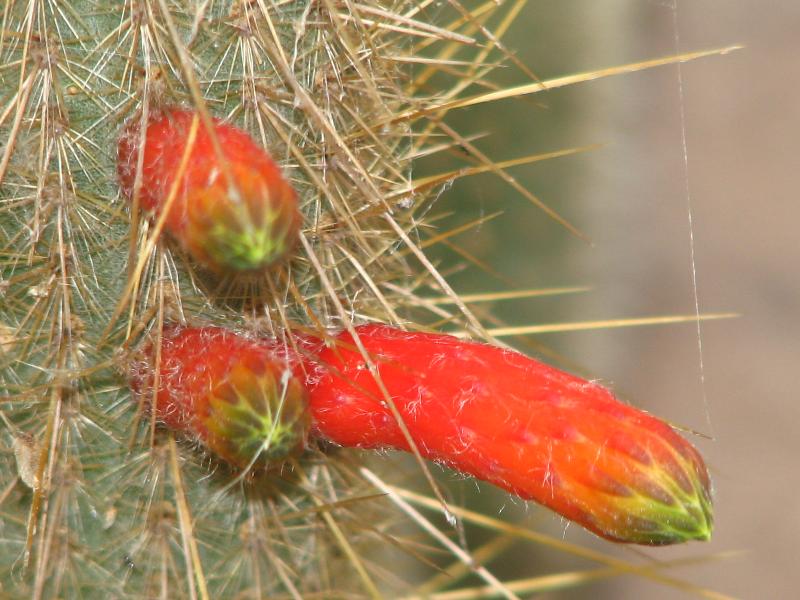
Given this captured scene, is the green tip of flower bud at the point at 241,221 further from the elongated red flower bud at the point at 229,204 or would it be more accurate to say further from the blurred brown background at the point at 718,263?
the blurred brown background at the point at 718,263

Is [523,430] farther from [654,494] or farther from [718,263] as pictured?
[718,263]

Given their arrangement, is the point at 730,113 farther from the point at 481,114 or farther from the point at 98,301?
the point at 98,301

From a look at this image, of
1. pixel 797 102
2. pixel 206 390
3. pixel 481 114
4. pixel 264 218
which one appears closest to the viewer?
pixel 264 218

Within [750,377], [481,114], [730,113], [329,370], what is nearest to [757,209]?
[730,113]

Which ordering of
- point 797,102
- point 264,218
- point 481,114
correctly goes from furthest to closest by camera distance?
point 797,102
point 481,114
point 264,218

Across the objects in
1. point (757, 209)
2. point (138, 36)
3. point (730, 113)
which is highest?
point (138, 36)

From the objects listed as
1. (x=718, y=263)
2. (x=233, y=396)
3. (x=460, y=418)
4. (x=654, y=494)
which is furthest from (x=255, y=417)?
(x=718, y=263)

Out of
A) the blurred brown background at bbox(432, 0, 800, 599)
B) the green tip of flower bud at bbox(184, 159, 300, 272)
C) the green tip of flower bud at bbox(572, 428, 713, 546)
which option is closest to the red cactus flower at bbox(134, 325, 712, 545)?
the green tip of flower bud at bbox(572, 428, 713, 546)
